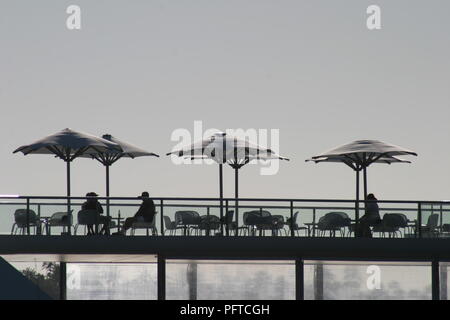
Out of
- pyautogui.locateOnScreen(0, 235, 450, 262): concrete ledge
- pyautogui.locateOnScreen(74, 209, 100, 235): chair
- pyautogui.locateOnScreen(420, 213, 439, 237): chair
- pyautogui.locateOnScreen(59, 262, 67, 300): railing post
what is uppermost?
pyautogui.locateOnScreen(74, 209, 100, 235): chair

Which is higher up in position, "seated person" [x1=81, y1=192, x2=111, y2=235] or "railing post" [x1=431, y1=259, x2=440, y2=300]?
"seated person" [x1=81, y1=192, x2=111, y2=235]

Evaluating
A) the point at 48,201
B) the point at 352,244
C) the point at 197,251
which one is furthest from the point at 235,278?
the point at 48,201

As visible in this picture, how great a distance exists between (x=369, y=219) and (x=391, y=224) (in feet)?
1.66

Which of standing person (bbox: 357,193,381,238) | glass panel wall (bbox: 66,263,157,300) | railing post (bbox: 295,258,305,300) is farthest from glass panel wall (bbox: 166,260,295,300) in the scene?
standing person (bbox: 357,193,381,238)

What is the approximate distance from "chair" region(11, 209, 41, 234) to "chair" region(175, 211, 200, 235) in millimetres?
3270

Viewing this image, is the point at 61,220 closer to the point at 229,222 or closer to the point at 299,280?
the point at 229,222

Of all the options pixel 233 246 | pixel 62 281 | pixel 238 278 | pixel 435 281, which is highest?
pixel 233 246

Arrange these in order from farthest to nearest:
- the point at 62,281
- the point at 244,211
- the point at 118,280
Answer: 1. the point at 62,281
2. the point at 118,280
3. the point at 244,211

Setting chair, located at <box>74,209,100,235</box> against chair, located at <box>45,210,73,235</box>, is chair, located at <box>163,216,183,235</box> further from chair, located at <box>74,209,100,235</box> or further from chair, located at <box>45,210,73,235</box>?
chair, located at <box>45,210,73,235</box>

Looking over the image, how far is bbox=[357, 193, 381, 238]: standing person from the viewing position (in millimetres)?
25859

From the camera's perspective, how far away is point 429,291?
27.1 metres

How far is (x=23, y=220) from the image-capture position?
26.5 metres

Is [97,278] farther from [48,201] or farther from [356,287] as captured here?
[356,287]

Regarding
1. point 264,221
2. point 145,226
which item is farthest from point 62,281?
point 264,221
